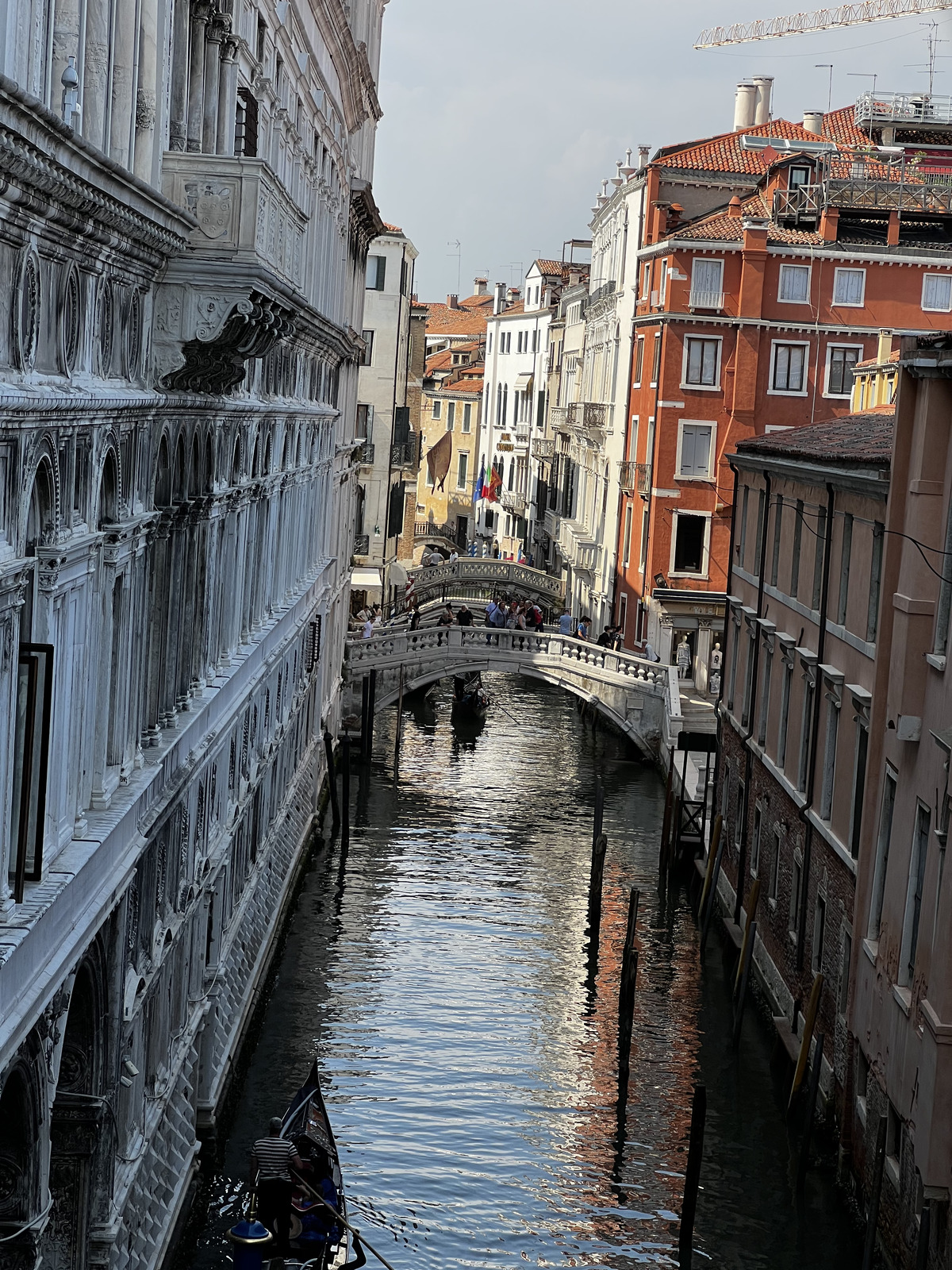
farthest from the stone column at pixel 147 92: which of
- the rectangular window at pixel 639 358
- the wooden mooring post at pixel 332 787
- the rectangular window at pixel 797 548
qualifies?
the rectangular window at pixel 639 358

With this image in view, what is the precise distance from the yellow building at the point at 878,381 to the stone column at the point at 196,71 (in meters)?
13.3

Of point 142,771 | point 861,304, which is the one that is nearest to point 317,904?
point 142,771

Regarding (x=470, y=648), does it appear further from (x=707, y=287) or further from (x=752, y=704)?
(x=752, y=704)

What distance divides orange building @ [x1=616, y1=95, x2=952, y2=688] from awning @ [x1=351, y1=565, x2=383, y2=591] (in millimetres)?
7420

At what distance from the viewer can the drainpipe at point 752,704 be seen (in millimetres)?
24016

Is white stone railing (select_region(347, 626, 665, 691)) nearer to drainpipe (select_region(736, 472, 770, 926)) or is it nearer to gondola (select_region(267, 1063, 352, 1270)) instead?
drainpipe (select_region(736, 472, 770, 926))

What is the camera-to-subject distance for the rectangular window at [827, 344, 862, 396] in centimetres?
3997

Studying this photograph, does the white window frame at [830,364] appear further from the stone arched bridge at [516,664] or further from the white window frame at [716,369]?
the stone arched bridge at [516,664]

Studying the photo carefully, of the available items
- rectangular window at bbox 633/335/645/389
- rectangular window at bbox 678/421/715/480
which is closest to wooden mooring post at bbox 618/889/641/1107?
rectangular window at bbox 678/421/715/480

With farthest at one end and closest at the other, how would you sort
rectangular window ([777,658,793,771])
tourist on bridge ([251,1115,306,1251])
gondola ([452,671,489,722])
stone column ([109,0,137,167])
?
gondola ([452,671,489,722]), rectangular window ([777,658,793,771]), tourist on bridge ([251,1115,306,1251]), stone column ([109,0,137,167])

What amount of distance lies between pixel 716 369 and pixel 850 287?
3.37 metres

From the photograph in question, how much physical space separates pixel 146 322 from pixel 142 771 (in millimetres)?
2724

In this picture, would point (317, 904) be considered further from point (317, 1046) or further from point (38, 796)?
point (38, 796)

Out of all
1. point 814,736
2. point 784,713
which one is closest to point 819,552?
point 814,736
